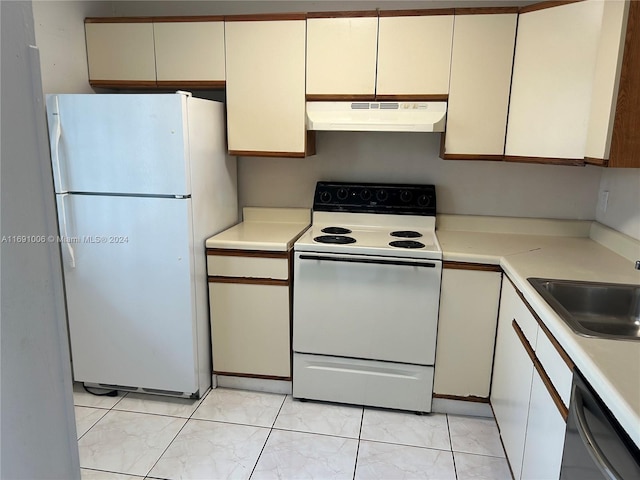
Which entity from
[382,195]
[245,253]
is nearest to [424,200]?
[382,195]

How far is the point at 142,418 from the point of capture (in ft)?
7.79

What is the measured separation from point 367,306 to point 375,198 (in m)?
0.74

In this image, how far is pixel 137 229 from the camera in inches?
90.7

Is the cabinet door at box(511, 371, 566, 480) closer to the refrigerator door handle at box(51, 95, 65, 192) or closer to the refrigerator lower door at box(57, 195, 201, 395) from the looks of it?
the refrigerator lower door at box(57, 195, 201, 395)

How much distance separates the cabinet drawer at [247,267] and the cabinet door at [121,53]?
3.59 ft

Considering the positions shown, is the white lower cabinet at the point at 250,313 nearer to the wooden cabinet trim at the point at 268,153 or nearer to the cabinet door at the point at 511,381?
the wooden cabinet trim at the point at 268,153

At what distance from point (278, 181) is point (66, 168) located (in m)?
1.20

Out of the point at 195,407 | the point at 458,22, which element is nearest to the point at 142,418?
the point at 195,407

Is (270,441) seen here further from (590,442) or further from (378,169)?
(378,169)

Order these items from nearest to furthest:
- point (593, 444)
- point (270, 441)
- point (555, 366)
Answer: point (593, 444), point (555, 366), point (270, 441)

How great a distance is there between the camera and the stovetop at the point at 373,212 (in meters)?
2.61

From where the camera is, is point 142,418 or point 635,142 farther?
point 142,418

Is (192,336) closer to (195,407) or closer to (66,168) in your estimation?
(195,407)

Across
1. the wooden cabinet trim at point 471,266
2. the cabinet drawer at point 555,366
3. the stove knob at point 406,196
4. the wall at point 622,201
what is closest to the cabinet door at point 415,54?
the stove knob at point 406,196
